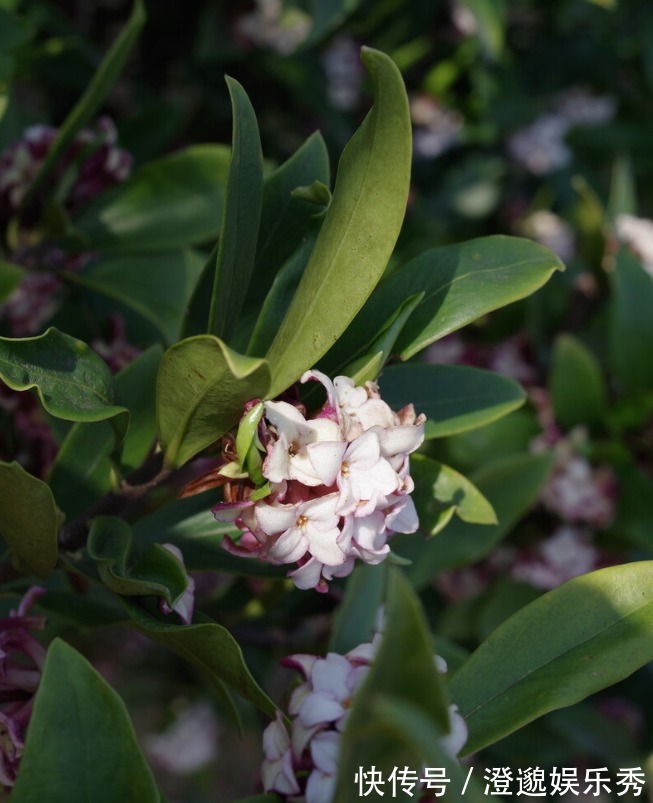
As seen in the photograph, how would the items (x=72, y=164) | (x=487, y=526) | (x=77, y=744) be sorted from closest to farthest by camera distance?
1. (x=77, y=744)
2. (x=72, y=164)
3. (x=487, y=526)

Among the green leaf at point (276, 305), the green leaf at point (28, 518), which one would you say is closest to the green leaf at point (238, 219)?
the green leaf at point (276, 305)

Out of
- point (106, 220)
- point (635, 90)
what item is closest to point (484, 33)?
point (106, 220)

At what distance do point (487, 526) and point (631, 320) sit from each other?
424 mm

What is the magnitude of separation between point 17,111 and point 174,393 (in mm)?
872

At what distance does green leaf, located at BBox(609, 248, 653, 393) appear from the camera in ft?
4.84

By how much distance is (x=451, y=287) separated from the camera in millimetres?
755

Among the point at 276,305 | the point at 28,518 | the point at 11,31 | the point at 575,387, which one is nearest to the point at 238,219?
the point at 276,305

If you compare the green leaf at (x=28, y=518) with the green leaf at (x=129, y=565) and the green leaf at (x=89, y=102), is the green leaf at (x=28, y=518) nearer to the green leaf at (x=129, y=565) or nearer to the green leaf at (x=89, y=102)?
the green leaf at (x=129, y=565)

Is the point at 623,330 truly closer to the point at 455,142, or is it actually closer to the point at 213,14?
the point at 455,142

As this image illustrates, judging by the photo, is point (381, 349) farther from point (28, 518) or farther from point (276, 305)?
point (28, 518)

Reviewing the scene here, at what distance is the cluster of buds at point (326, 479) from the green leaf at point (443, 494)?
0.11 meters

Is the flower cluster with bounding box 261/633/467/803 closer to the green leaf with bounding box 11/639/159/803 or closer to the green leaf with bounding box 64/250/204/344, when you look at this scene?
the green leaf with bounding box 11/639/159/803

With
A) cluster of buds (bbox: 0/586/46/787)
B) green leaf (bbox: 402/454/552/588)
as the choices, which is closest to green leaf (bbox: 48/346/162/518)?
cluster of buds (bbox: 0/586/46/787)

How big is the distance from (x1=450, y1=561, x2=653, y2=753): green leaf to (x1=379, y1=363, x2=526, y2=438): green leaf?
0.17 meters
